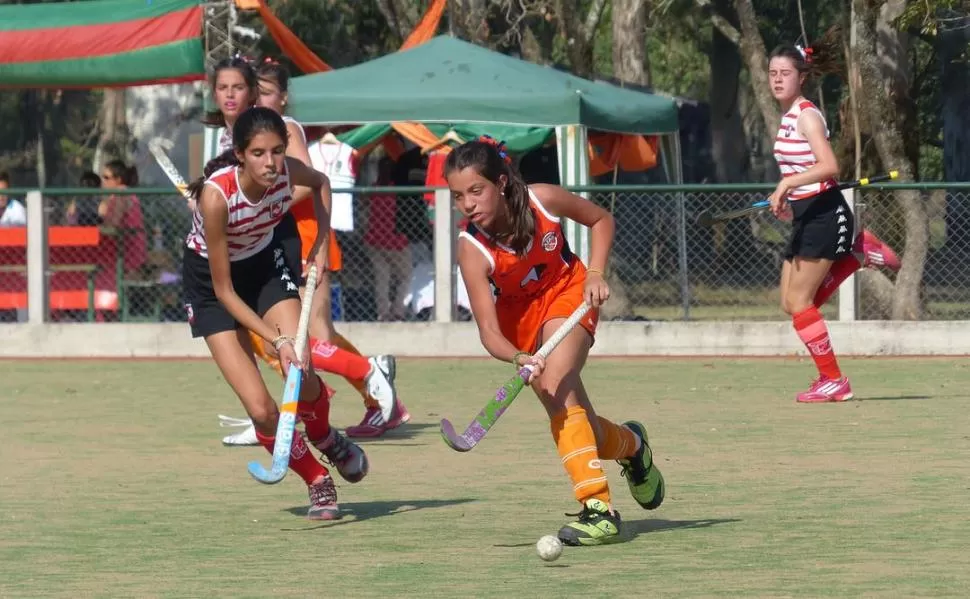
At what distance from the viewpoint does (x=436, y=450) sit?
10141 mm

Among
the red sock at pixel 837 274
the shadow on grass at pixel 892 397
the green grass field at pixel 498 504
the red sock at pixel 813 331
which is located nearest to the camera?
the green grass field at pixel 498 504

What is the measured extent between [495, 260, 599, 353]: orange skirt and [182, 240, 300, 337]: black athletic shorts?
117 centimetres

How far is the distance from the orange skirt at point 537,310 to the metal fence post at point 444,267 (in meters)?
9.03

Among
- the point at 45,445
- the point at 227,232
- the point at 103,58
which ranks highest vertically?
the point at 103,58

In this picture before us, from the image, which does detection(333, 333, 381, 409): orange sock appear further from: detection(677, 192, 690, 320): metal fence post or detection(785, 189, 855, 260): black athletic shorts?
detection(677, 192, 690, 320): metal fence post

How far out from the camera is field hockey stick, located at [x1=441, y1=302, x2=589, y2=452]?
6.80 m

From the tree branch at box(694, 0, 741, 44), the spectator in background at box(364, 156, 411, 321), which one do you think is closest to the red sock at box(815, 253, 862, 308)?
the spectator in background at box(364, 156, 411, 321)

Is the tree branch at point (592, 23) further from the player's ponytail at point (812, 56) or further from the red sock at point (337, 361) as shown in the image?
the red sock at point (337, 361)

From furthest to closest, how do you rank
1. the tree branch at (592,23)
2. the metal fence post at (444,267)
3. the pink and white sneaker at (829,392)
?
1. the tree branch at (592,23)
2. the metal fence post at (444,267)
3. the pink and white sneaker at (829,392)

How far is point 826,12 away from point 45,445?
1125 inches

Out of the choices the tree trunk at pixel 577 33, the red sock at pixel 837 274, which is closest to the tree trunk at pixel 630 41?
the tree trunk at pixel 577 33

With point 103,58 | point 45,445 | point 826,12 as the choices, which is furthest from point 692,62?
point 45,445

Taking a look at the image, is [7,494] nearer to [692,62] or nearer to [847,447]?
[847,447]

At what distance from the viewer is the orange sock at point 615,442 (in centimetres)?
720
